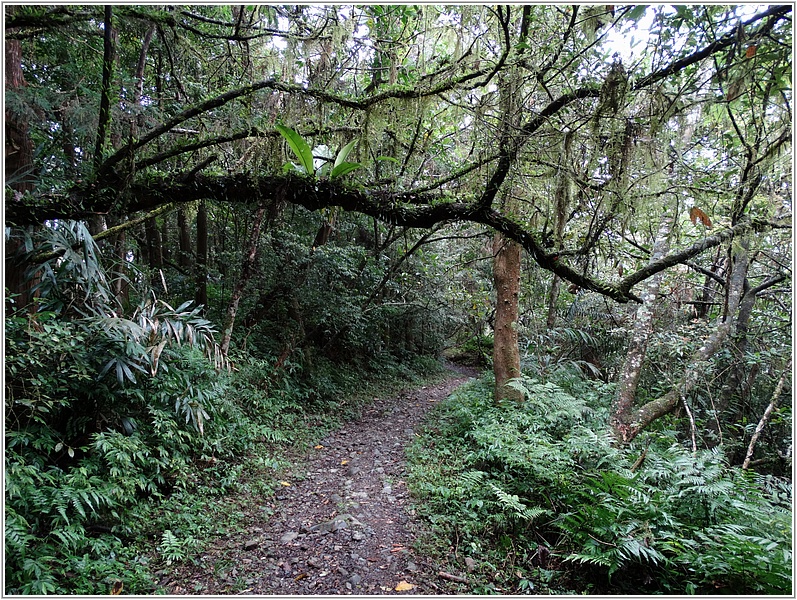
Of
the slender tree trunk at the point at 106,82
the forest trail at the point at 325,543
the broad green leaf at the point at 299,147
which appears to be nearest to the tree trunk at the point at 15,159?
the slender tree trunk at the point at 106,82

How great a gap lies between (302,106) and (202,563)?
13.8 ft

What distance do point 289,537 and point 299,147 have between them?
370 centimetres

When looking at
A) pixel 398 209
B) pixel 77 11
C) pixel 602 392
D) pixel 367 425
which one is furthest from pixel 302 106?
pixel 602 392

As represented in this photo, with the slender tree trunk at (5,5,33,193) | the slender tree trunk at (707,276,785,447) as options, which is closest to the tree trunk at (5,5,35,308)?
the slender tree trunk at (5,5,33,193)

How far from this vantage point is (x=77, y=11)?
333 centimetres

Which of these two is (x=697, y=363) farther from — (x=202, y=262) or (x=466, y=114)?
(x=202, y=262)

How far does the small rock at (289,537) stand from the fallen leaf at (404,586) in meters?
1.18

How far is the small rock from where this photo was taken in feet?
12.3

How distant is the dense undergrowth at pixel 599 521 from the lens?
9.86 ft

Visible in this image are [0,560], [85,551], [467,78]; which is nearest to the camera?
[0,560]

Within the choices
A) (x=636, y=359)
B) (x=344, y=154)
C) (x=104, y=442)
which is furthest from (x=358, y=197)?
(x=636, y=359)

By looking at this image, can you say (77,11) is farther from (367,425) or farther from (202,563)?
(367,425)

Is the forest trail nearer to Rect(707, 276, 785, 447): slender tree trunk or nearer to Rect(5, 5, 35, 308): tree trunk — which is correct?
Rect(5, 5, 35, 308): tree trunk

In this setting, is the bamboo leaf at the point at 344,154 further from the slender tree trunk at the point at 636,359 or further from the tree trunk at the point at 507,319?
the slender tree trunk at the point at 636,359
